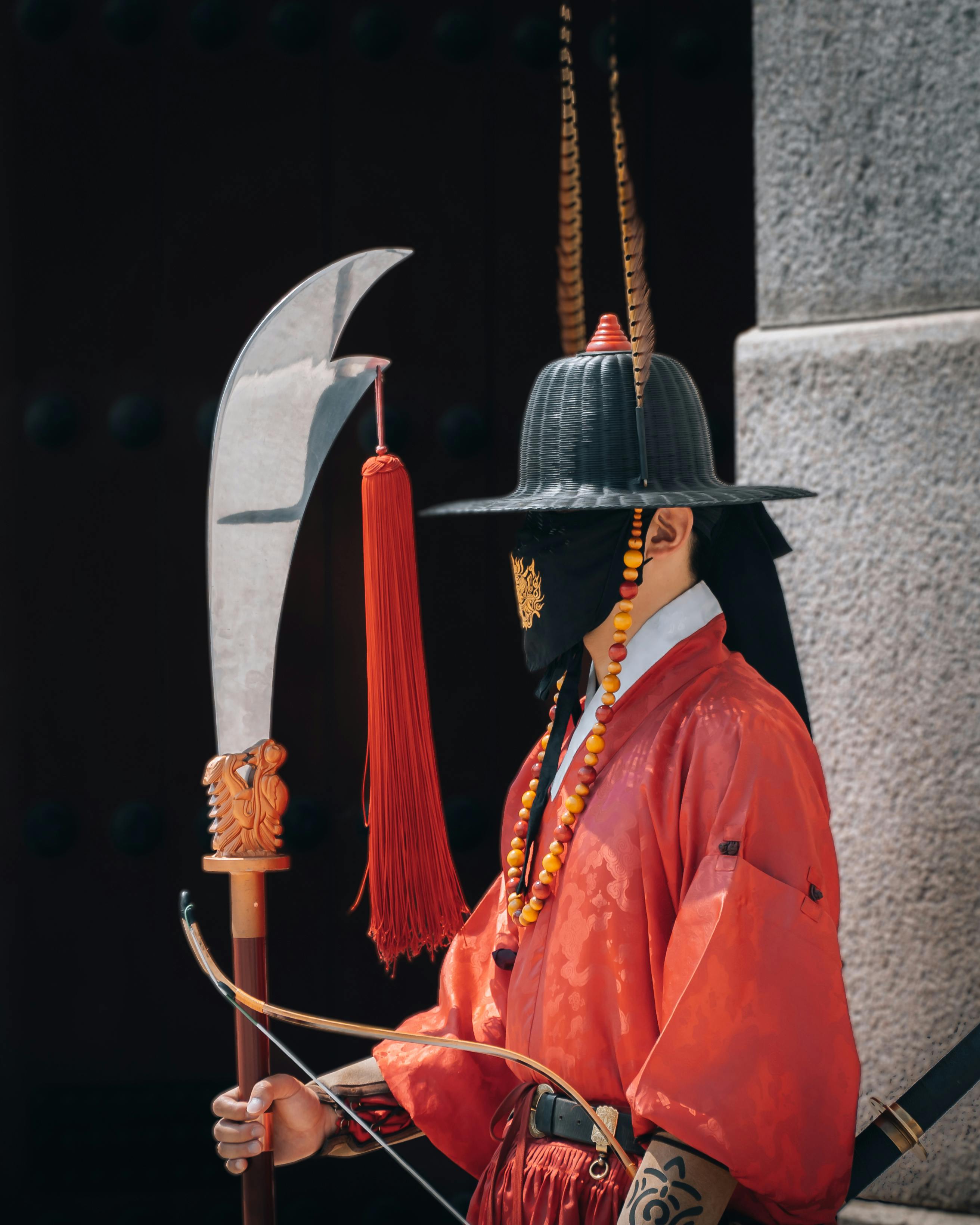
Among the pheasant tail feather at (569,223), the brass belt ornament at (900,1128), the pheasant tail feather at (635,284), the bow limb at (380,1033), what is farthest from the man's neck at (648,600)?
the brass belt ornament at (900,1128)

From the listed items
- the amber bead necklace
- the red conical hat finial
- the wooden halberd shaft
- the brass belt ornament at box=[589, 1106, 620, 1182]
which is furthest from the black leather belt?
the red conical hat finial

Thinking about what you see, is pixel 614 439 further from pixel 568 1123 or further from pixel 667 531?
pixel 568 1123

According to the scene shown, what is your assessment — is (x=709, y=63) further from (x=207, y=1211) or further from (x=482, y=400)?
(x=207, y=1211)

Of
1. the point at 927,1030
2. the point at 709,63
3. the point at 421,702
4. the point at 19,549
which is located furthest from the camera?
the point at 19,549

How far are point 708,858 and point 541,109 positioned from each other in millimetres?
1047

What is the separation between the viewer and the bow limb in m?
1.09

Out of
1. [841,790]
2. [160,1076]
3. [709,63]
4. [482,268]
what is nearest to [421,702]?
[841,790]

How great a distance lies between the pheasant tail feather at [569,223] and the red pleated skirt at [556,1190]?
0.76 metres

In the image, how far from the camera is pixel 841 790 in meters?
1.48

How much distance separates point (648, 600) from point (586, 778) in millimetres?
175

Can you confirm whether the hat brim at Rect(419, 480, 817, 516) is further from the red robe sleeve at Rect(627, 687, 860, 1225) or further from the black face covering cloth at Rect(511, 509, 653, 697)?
the red robe sleeve at Rect(627, 687, 860, 1225)

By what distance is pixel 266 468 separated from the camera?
1.25 meters

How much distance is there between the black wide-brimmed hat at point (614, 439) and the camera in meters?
1.14

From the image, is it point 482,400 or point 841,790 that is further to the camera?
point 482,400
